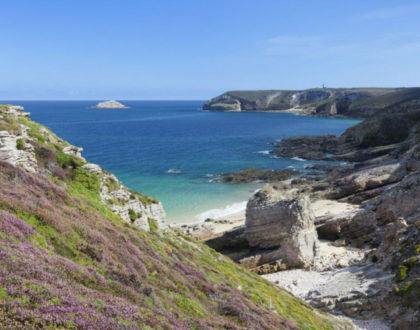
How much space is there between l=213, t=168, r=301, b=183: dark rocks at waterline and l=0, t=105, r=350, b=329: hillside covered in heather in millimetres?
41867

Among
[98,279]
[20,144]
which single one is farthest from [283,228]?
[20,144]

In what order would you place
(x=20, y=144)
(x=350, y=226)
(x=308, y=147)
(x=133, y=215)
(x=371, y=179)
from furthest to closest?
(x=308, y=147), (x=371, y=179), (x=350, y=226), (x=133, y=215), (x=20, y=144)

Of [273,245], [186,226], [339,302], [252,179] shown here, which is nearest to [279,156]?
[252,179]

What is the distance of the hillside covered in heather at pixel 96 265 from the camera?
7.78 m

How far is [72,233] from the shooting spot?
1243cm

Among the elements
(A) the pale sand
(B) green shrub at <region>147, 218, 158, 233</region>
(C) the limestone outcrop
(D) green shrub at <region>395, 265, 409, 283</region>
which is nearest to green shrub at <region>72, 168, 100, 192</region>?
(C) the limestone outcrop

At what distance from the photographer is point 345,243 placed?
32.3m

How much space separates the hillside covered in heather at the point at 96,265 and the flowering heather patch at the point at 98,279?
3cm

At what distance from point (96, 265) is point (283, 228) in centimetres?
2058

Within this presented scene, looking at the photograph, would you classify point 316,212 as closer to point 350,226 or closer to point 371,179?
point 350,226

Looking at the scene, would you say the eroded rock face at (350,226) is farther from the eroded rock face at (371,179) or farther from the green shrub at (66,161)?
the green shrub at (66,161)

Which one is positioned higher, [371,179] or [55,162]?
[55,162]

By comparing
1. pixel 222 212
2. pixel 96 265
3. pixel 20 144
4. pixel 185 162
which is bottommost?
pixel 222 212

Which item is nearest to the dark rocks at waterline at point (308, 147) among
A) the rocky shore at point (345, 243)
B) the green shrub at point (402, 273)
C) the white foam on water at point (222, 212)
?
the rocky shore at point (345, 243)
